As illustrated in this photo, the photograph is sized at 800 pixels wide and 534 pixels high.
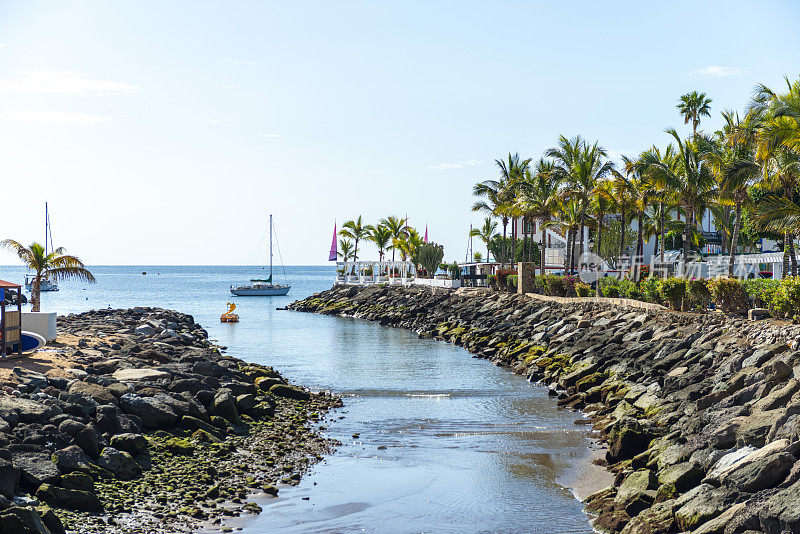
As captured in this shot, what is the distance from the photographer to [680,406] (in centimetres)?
1820

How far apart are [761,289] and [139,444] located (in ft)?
64.0

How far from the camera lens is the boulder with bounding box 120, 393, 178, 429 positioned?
17.5 meters

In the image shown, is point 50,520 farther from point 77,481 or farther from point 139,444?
point 139,444

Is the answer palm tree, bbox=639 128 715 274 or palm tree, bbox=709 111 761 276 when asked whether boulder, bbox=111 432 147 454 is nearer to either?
palm tree, bbox=709 111 761 276

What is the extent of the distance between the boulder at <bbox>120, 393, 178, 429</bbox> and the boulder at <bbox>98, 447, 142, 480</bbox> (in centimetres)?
238

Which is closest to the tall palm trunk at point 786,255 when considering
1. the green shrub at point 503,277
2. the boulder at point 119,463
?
the green shrub at point 503,277

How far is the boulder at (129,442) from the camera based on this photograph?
1555cm

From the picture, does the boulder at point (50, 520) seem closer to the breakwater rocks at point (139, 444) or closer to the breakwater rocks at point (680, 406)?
the breakwater rocks at point (139, 444)

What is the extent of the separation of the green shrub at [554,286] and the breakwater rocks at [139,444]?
23.4m

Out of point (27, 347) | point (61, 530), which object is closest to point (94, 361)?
point (27, 347)

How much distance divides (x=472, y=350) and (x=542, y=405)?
623 inches

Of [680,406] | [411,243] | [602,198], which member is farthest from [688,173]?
[411,243]

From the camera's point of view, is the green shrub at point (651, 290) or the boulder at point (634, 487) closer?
the boulder at point (634, 487)

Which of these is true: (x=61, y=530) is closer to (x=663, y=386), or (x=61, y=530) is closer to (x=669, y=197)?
(x=663, y=386)
